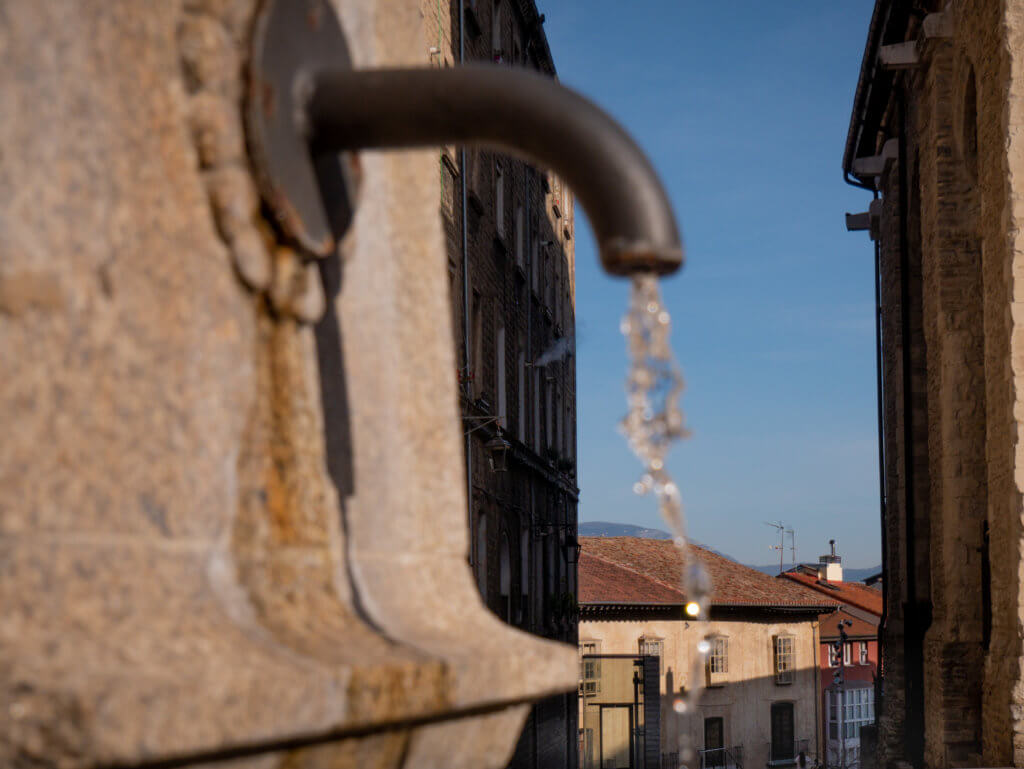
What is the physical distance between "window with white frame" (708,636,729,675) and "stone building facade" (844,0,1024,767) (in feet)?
58.7

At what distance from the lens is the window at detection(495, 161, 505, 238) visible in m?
20.2

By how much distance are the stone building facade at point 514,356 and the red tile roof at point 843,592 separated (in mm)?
22604

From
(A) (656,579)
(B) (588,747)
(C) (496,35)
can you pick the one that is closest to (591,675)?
(B) (588,747)

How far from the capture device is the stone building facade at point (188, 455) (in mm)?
1298

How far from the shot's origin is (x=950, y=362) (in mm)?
16250

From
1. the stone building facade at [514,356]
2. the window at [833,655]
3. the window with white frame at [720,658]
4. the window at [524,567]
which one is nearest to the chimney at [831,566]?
the window at [833,655]

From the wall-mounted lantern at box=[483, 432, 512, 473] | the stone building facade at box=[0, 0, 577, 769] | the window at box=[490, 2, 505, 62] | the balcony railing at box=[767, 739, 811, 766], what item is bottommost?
the balcony railing at box=[767, 739, 811, 766]

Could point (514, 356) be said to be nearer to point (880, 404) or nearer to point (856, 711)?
point (880, 404)

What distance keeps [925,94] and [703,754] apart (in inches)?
1053

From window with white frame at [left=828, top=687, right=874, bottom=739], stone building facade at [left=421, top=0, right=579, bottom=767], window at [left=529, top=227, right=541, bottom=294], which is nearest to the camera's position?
stone building facade at [left=421, top=0, right=579, bottom=767]

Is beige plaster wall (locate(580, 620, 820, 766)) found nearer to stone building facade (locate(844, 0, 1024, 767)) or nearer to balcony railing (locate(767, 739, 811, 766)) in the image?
balcony railing (locate(767, 739, 811, 766))

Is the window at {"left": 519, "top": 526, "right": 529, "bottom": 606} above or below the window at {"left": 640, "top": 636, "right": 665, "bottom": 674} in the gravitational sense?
above

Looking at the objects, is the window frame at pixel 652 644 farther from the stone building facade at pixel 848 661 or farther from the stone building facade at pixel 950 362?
the stone building facade at pixel 950 362

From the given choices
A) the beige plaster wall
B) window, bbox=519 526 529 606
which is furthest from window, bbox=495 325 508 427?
the beige plaster wall
